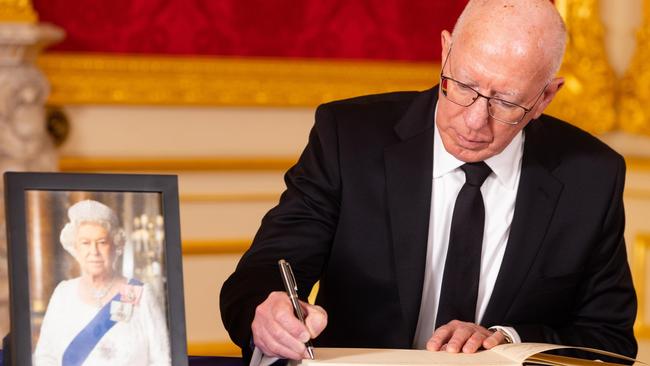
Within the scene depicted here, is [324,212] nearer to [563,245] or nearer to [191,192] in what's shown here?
[563,245]

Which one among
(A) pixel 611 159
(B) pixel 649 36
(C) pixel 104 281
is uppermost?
(B) pixel 649 36

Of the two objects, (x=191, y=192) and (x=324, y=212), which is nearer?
(x=324, y=212)

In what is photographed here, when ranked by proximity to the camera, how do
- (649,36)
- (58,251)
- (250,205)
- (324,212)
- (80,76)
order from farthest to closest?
1. (649,36)
2. (250,205)
3. (80,76)
4. (324,212)
5. (58,251)

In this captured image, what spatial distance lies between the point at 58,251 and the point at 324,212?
89 centimetres

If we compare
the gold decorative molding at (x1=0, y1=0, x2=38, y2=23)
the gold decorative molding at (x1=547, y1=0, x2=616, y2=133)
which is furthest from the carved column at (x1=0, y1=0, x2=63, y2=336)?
the gold decorative molding at (x1=547, y1=0, x2=616, y2=133)

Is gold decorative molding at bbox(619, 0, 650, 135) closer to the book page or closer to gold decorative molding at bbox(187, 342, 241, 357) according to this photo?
gold decorative molding at bbox(187, 342, 241, 357)

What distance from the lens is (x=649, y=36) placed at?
474 cm

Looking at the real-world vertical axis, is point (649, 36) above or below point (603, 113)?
above

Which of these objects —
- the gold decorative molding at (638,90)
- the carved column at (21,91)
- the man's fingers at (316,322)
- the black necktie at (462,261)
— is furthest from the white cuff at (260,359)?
the gold decorative molding at (638,90)

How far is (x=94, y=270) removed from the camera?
150cm

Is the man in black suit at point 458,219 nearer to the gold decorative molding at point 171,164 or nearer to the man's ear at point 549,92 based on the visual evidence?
the man's ear at point 549,92

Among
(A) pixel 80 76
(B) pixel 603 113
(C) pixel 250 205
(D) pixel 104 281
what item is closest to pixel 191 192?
(C) pixel 250 205

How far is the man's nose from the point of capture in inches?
82.9

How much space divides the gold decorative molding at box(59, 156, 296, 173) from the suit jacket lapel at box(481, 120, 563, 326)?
211 centimetres
